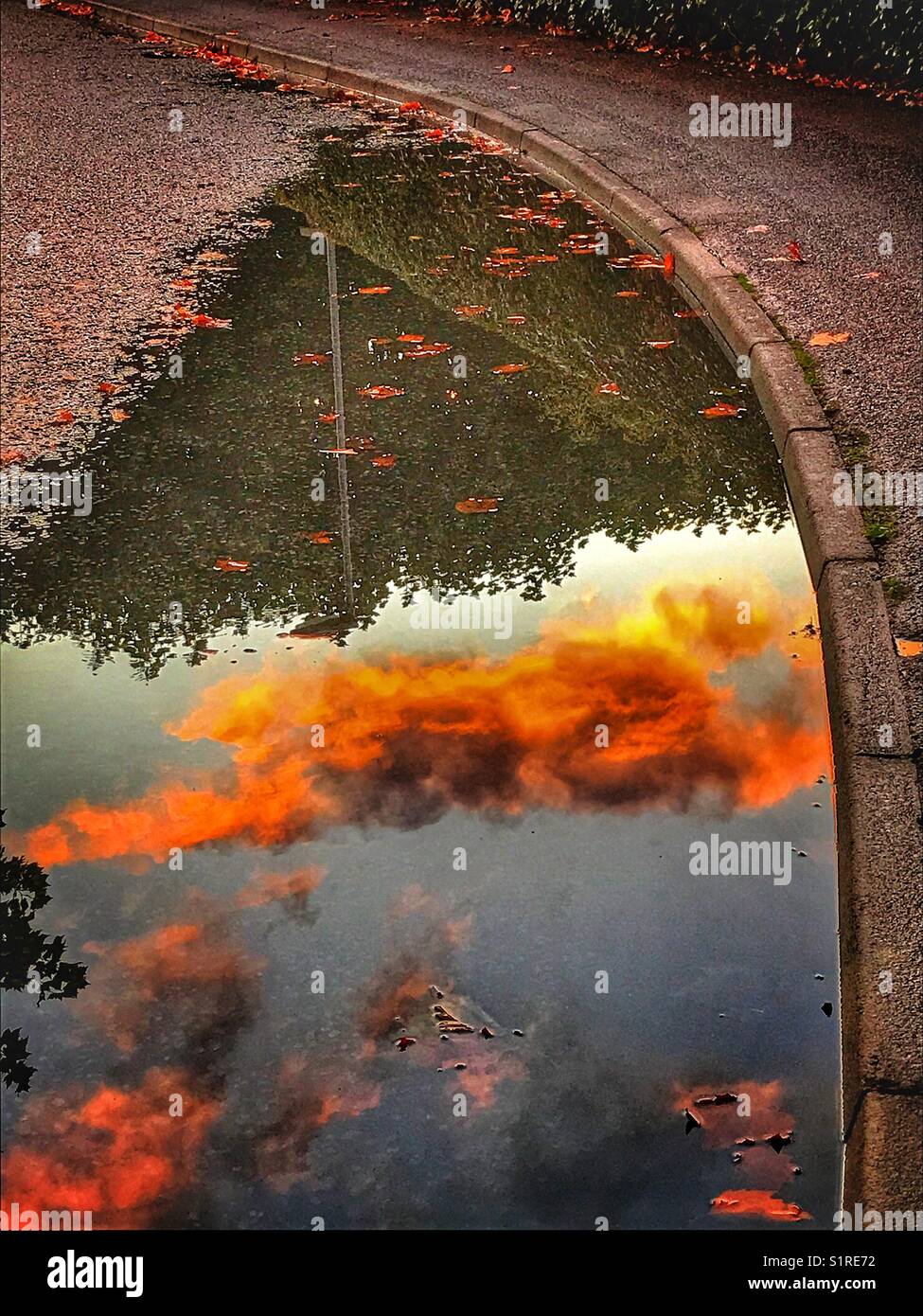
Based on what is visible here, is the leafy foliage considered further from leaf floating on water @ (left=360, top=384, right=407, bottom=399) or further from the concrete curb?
leaf floating on water @ (left=360, top=384, right=407, bottom=399)

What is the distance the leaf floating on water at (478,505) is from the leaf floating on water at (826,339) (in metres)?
1.99

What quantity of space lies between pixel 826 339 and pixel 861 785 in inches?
142

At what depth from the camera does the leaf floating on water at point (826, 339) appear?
7078 mm

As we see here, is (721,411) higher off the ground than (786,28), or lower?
lower

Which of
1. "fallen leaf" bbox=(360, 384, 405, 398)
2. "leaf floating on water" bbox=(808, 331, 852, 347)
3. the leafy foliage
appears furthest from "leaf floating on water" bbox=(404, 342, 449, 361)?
the leafy foliage

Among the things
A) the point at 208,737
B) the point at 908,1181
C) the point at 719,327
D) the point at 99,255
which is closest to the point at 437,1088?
the point at 908,1181

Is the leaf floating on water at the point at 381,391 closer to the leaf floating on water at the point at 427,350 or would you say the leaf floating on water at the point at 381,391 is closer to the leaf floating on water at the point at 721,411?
the leaf floating on water at the point at 427,350

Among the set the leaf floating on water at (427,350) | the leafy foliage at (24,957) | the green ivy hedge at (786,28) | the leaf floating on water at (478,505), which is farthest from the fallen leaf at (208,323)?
the green ivy hedge at (786,28)

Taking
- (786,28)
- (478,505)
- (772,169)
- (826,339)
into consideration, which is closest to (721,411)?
(826,339)

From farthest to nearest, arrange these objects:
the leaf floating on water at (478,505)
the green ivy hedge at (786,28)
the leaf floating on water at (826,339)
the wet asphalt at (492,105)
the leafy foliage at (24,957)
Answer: the green ivy hedge at (786,28) < the leaf floating on water at (826,339) < the wet asphalt at (492,105) < the leaf floating on water at (478,505) < the leafy foliage at (24,957)

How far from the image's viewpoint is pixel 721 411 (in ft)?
22.4

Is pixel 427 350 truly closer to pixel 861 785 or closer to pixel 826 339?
pixel 826 339

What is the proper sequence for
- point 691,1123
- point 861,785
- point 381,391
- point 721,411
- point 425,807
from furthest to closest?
point 381,391, point 721,411, point 425,807, point 861,785, point 691,1123

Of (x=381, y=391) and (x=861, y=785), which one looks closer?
(x=861, y=785)
